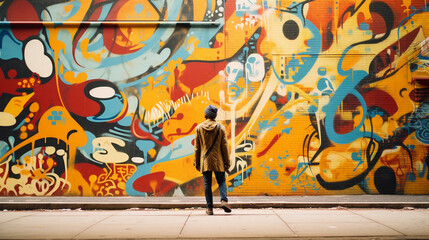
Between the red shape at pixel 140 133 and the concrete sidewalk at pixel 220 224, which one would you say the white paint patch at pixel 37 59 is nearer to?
the red shape at pixel 140 133

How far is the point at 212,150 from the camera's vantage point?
19.9ft

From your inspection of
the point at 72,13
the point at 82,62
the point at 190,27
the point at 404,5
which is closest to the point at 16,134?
the point at 82,62

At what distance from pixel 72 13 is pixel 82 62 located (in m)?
1.29

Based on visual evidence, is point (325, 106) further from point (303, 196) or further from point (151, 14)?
point (151, 14)

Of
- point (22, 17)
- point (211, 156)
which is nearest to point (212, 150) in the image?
point (211, 156)

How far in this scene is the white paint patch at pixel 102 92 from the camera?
8430 millimetres

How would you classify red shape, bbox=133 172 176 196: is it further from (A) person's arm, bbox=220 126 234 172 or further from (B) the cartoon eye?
(B) the cartoon eye

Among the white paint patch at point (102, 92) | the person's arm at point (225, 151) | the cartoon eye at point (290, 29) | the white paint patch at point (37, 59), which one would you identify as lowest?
the person's arm at point (225, 151)

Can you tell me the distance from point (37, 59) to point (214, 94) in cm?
454

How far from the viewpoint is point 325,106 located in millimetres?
8430

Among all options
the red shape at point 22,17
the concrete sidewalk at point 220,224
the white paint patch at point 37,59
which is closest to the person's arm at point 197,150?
the concrete sidewalk at point 220,224

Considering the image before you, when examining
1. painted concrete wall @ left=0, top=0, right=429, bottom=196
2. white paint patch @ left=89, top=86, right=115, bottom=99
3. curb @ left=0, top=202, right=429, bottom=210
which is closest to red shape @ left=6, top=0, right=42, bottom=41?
painted concrete wall @ left=0, top=0, right=429, bottom=196

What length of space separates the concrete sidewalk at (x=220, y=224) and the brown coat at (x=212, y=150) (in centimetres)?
87

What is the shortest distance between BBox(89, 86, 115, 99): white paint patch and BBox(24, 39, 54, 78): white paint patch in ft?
3.94
